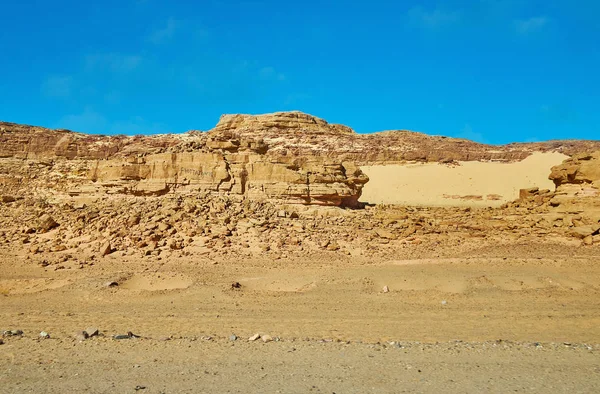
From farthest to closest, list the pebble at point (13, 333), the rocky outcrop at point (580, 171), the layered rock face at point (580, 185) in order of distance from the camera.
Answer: the rocky outcrop at point (580, 171) → the layered rock face at point (580, 185) → the pebble at point (13, 333)

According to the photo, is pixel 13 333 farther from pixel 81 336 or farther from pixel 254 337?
pixel 254 337

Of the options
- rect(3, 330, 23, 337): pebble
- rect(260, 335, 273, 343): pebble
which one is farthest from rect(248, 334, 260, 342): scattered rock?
rect(3, 330, 23, 337): pebble

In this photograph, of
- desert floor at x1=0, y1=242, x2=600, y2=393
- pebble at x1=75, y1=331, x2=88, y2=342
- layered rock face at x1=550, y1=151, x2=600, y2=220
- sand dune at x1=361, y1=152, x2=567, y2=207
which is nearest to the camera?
desert floor at x1=0, y1=242, x2=600, y2=393

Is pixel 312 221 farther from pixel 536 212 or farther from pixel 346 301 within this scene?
pixel 536 212

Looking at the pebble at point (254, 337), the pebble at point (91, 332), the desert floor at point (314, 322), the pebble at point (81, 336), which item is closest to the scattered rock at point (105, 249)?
the desert floor at point (314, 322)

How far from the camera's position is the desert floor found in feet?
17.0

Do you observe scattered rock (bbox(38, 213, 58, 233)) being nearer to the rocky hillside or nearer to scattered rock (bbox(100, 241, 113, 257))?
the rocky hillside

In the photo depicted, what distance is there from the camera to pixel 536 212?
14.1 m

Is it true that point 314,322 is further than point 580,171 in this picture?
No

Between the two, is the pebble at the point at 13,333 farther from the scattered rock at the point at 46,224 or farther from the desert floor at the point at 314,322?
the scattered rock at the point at 46,224

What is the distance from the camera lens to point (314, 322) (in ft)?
26.0

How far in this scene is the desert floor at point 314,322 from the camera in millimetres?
5168

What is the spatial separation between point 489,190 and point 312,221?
28583mm

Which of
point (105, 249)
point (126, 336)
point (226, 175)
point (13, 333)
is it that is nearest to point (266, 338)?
point (126, 336)
